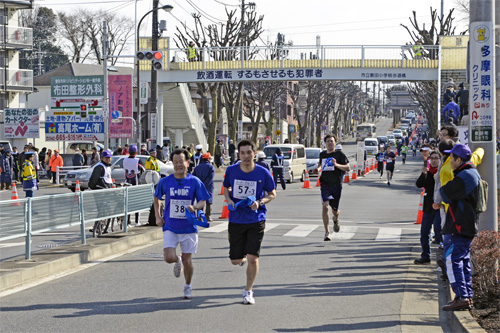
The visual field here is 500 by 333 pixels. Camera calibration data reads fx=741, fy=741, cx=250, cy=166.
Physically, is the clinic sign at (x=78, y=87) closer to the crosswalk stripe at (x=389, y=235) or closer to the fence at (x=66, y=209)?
the fence at (x=66, y=209)

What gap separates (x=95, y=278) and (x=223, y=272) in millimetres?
1868

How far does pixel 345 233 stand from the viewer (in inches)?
650

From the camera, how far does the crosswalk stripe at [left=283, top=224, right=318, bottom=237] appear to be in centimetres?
1616

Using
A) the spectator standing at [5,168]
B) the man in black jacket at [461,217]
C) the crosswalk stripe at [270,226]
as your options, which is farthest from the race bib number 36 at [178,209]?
the spectator standing at [5,168]

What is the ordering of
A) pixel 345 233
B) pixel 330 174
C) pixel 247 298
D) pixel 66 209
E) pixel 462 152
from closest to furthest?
pixel 462 152 < pixel 247 298 < pixel 66 209 < pixel 330 174 < pixel 345 233

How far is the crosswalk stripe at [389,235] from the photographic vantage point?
1552cm

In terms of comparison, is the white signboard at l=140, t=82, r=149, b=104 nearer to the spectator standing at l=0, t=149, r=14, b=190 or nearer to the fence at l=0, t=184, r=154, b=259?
the spectator standing at l=0, t=149, r=14, b=190

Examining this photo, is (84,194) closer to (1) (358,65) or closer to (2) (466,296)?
(2) (466,296)

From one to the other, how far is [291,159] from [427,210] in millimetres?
25438

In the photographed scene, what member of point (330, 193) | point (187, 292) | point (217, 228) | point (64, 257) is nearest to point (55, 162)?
point (217, 228)

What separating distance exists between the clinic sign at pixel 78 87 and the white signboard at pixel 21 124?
1.80 m

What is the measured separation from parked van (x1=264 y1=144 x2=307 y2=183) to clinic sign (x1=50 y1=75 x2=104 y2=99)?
10.8m

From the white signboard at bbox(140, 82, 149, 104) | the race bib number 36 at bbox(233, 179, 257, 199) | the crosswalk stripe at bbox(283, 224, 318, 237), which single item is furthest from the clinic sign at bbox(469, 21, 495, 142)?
the white signboard at bbox(140, 82, 149, 104)

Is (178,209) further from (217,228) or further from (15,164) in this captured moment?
(15,164)
